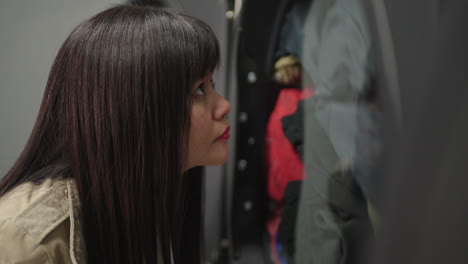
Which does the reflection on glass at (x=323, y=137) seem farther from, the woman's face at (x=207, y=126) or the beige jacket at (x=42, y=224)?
the beige jacket at (x=42, y=224)

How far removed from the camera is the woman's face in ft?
2.48

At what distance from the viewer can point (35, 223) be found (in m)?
0.61

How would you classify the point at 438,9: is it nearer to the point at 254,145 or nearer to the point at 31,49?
the point at 254,145

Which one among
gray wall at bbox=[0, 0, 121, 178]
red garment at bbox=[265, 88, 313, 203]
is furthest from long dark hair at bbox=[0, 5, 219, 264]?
gray wall at bbox=[0, 0, 121, 178]

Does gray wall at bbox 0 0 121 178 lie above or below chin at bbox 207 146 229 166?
above

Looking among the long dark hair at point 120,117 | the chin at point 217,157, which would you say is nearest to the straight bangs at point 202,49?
the long dark hair at point 120,117

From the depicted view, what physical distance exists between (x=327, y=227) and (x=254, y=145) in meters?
0.47

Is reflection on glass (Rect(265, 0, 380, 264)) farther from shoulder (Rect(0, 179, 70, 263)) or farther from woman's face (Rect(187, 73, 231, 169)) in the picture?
shoulder (Rect(0, 179, 70, 263))

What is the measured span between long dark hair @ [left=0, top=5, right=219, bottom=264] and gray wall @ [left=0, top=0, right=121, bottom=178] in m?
0.94

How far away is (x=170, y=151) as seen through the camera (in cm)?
73

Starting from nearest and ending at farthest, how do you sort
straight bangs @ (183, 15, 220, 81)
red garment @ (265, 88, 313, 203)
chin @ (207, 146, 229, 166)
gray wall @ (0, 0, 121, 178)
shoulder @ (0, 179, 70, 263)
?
1. shoulder @ (0, 179, 70, 263)
2. straight bangs @ (183, 15, 220, 81)
3. chin @ (207, 146, 229, 166)
4. red garment @ (265, 88, 313, 203)
5. gray wall @ (0, 0, 121, 178)

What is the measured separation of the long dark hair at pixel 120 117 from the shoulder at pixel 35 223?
0.13 ft

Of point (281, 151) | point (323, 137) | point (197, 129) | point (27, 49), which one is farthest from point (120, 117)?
point (27, 49)

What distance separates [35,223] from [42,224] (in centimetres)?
1
